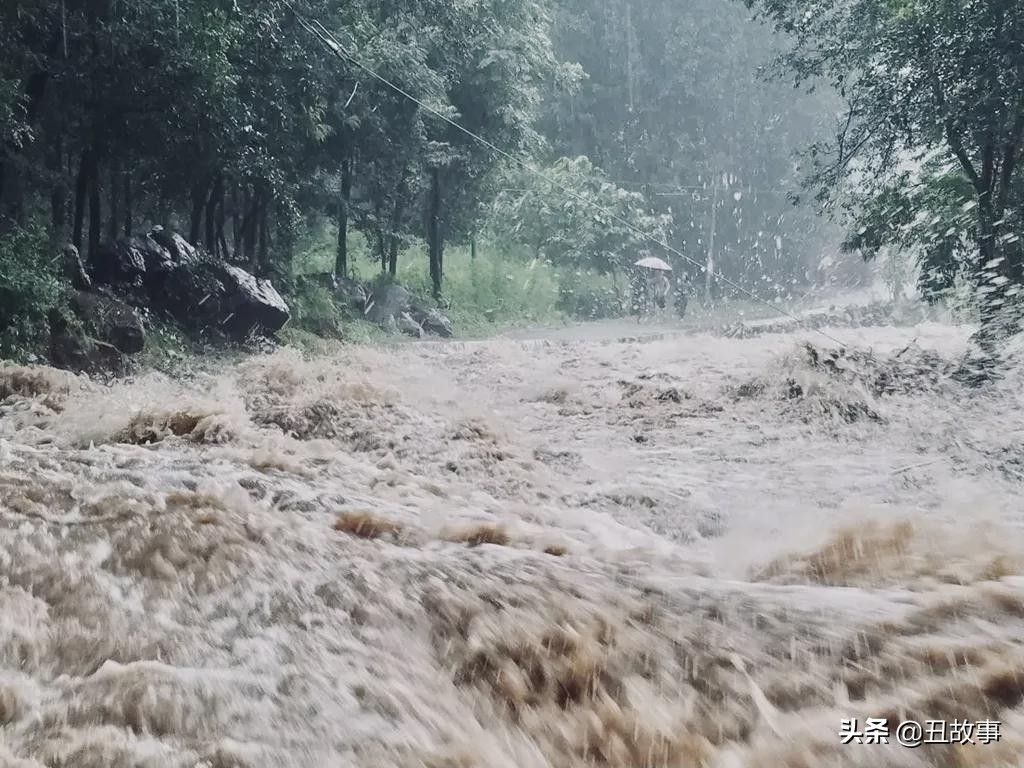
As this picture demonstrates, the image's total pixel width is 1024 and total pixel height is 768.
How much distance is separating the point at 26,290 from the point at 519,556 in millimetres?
2146

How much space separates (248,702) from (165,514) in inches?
36.9

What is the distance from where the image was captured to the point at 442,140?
10.1 feet

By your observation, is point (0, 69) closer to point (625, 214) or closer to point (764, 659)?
point (625, 214)

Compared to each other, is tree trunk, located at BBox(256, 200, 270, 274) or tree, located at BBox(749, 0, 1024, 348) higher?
tree, located at BBox(749, 0, 1024, 348)

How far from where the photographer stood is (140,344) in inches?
110

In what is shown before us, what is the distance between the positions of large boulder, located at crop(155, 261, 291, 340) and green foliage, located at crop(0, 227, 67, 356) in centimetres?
37

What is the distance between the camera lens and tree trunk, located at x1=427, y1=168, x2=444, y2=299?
3.07 metres

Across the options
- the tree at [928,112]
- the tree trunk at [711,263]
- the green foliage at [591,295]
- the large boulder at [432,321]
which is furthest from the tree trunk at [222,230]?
the tree at [928,112]

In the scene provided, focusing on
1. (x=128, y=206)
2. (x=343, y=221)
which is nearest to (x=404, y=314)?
(x=343, y=221)

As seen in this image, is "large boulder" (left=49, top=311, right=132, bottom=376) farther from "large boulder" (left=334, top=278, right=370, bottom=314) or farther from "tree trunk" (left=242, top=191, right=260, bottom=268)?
"large boulder" (left=334, top=278, right=370, bottom=314)

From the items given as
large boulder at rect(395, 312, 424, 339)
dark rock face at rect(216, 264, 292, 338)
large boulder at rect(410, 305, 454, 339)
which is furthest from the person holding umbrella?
dark rock face at rect(216, 264, 292, 338)

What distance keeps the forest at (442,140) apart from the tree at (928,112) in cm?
2

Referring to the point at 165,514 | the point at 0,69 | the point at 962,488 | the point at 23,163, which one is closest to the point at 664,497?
the point at 962,488

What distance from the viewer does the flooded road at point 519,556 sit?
3.60 ft
